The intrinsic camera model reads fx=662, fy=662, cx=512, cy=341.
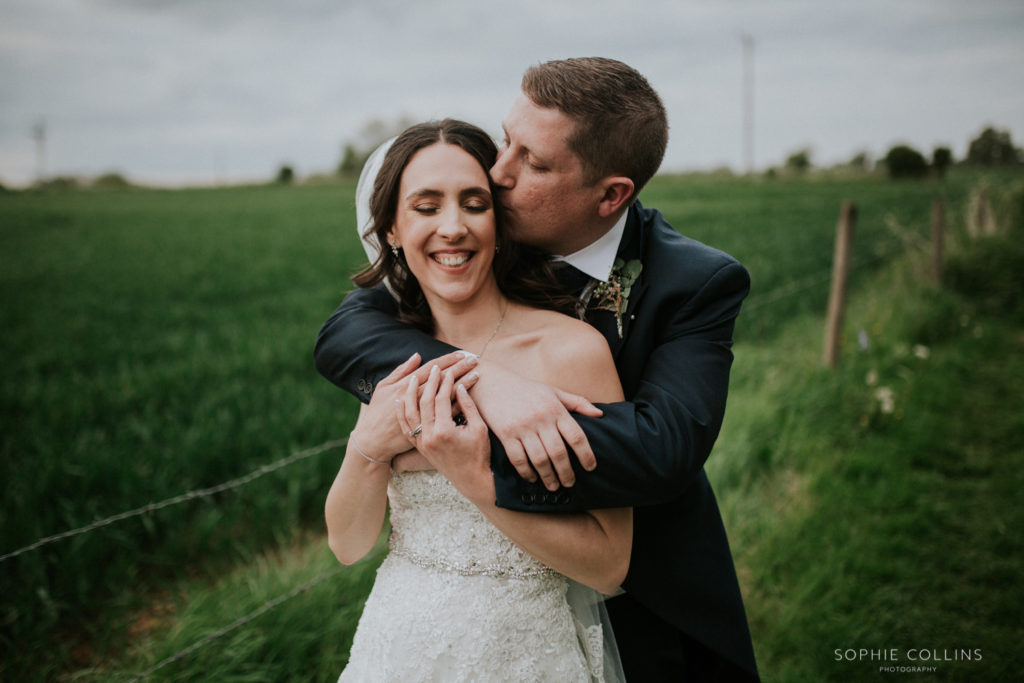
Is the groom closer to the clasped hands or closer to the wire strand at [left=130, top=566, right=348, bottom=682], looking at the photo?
the clasped hands

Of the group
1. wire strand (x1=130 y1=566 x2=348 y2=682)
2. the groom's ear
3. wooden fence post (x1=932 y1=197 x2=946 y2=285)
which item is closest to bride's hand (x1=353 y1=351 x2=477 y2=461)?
the groom's ear

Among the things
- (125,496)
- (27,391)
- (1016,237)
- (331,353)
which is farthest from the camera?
(1016,237)

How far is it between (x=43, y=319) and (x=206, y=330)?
225 centimetres

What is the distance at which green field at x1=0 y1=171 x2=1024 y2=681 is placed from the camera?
2943 mm

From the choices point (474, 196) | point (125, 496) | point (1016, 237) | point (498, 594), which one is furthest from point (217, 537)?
point (1016, 237)

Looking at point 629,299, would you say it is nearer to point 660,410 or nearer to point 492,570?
point 660,410

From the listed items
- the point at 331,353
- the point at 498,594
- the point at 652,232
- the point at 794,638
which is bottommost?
the point at 794,638

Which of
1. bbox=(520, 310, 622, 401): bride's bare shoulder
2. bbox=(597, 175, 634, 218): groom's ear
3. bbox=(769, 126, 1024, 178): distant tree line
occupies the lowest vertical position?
bbox=(520, 310, 622, 401): bride's bare shoulder

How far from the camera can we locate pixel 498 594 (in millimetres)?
1756

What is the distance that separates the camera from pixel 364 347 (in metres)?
1.88

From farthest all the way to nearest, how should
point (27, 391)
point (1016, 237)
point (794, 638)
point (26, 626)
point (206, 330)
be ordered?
point (1016, 237) < point (206, 330) < point (27, 391) < point (794, 638) < point (26, 626)

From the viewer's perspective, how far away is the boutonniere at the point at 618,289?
190cm

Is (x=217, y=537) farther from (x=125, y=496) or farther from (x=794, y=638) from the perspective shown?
(x=794, y=638)

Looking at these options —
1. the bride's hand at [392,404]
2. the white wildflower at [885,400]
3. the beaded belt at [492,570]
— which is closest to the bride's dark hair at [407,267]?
the bride's hand at [392,404]
